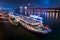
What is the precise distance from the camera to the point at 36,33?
1.68 metres

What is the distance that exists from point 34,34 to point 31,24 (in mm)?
141

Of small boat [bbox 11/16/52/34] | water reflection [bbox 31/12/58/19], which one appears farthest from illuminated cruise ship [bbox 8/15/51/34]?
water reflection [bbox 31/12/58/19]

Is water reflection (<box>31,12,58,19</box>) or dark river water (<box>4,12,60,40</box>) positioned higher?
water reflection (<box>31,12,58,19</box>)

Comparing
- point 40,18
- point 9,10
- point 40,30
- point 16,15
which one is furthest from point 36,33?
point 9,10

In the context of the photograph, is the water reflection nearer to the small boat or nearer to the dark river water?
the dark river water

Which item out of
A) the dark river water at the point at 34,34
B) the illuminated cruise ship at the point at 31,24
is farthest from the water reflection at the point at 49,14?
the illuminated cruise ship at the point at 31,24

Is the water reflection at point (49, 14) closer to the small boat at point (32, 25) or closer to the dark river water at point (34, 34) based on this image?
the dark river water at point (34, 34)

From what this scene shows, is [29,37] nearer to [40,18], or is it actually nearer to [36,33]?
[36,33]

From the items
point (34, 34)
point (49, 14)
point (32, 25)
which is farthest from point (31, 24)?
point (49, 14)

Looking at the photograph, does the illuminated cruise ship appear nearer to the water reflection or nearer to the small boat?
the small boat

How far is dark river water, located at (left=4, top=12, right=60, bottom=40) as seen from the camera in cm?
167

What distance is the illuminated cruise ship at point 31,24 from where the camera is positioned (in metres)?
1.65

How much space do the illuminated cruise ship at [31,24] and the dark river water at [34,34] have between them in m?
0.05

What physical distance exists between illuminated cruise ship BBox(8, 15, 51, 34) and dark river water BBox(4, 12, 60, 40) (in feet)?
0.17
